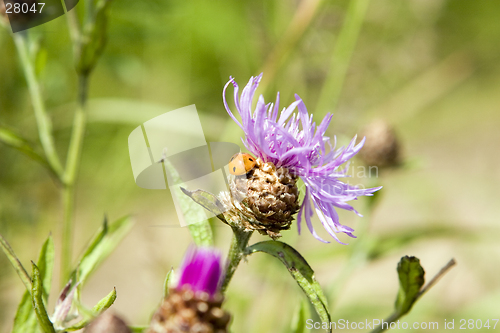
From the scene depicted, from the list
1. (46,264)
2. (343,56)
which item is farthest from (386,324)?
(343,56)

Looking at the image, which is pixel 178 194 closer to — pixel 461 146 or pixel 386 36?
pixel 386 36

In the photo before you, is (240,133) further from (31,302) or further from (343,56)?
(31,302)

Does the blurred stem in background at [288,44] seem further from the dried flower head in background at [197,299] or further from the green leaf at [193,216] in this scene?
the dried flower head in background at [197,299]

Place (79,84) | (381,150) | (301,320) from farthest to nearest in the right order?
1. (381,150)
2. (79,84)
3. (301,320)

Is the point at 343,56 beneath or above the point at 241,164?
above

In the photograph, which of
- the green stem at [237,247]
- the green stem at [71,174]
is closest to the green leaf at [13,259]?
the green stem at [237,247]
